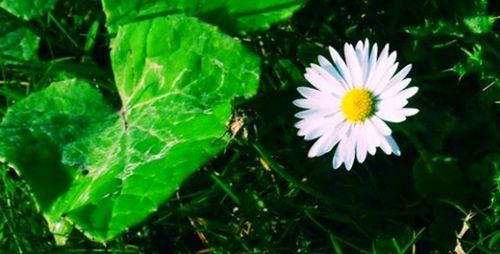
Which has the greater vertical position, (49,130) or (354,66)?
(354,66)

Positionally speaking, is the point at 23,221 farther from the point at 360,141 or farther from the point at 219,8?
the point at 360,141

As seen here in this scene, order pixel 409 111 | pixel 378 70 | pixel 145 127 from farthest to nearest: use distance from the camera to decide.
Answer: pixel 145 127, pixel 378 70, pixel 409 111

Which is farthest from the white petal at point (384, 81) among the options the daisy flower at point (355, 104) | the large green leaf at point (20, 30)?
the large green leaf at point (20, 30)

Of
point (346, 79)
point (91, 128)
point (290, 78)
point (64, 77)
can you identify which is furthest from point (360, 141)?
point (64, 77)

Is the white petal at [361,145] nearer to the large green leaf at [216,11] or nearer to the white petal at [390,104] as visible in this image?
the white petal at [390,104]

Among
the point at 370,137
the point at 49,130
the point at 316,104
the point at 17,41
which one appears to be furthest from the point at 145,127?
the point at 17,41

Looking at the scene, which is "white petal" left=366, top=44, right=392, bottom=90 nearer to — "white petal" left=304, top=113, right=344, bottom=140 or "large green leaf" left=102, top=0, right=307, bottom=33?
"white petal" left=304, top=113, right=344, bottom=140

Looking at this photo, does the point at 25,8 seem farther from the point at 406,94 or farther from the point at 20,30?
the point at 406,94
